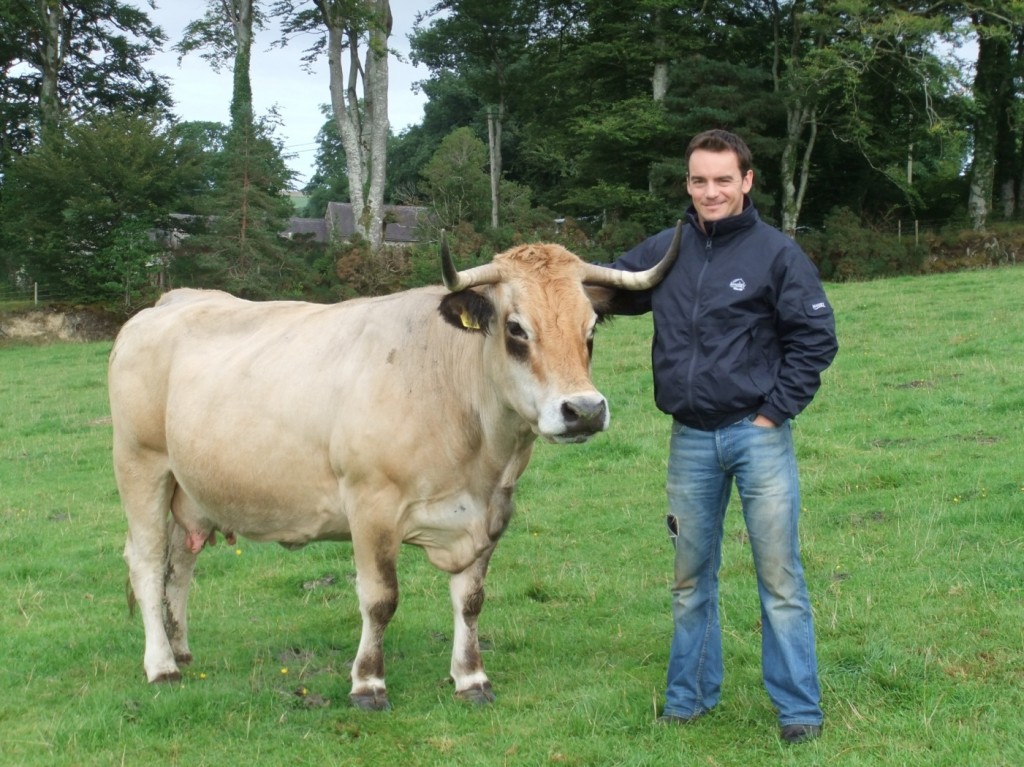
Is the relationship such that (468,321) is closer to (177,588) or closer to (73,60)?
(177,588)

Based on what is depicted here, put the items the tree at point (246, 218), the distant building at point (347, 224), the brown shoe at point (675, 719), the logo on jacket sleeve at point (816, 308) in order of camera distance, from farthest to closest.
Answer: the distant building at point (347, 224) < the tree at point (246, 218) < the brown shoe at point (675, 719) < the logo on jacket sleeve at point (816, 308)

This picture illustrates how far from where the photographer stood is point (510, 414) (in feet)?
19.9

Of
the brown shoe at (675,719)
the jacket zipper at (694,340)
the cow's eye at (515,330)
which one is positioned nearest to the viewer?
the jacket zipper at (694,340)

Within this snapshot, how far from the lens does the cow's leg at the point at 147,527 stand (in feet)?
23.5

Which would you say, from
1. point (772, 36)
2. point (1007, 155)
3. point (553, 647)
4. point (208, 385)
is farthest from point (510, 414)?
point (1007, 155)

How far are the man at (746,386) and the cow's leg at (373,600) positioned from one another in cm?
166

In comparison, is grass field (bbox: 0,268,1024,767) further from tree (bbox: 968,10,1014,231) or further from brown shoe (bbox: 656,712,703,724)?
tree (bbox: 968,10,1014,231)

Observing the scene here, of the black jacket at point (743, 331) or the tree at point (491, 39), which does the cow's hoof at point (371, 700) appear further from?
the tree at point (491, 39)

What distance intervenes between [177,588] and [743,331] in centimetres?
440

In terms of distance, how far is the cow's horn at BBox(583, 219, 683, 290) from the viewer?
5.46 metres

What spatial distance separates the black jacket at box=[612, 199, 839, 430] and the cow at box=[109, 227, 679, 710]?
1.02 feet

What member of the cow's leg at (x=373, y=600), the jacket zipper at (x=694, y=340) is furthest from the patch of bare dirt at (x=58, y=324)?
the jacket zipper at (x=694, y=340)

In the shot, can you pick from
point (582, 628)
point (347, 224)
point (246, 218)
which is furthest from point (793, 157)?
point (347, 224)

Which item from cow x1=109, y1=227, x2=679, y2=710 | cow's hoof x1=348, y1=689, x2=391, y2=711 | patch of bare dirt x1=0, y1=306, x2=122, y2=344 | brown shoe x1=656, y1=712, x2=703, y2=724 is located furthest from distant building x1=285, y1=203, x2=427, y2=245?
brown shoe x1=656, y1=712, x2=703, y2=724
